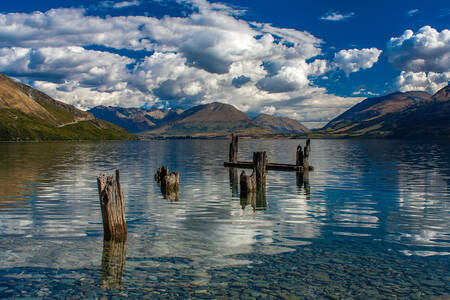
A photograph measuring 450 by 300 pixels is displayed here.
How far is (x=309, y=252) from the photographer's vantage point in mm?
15008

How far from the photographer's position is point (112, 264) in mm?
13617

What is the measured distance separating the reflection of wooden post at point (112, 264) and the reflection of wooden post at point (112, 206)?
445 mm

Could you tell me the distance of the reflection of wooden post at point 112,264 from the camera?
11.9 m

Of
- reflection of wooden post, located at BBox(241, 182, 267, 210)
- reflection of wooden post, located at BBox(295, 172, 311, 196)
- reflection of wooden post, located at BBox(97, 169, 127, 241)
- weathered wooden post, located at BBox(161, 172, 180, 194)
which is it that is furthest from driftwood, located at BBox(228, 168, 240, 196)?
reflection of wooden post, located at BBox(97, 169, 127, 241)

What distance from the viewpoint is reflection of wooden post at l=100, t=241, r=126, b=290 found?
11.9 meters

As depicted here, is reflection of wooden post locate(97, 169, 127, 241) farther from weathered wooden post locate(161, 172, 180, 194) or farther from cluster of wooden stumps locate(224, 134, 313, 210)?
weathered wooden post locate(161, 172, 180, 194)

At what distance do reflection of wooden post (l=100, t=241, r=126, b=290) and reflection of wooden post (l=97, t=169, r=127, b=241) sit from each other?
0.45 meters

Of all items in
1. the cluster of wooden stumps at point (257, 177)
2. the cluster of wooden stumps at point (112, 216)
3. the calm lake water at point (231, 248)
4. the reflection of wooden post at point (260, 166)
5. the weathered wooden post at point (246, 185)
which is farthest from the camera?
the reflection of wooden post at point (260, 166)

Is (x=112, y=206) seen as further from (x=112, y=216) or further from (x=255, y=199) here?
(x=255, y=199)

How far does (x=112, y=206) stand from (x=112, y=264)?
10.7ft

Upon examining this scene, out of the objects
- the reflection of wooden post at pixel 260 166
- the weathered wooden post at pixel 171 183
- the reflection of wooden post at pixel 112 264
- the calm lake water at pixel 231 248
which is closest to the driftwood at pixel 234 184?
the reflection of wooden post at pixel 260 166

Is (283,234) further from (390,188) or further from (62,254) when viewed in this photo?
(390,188)

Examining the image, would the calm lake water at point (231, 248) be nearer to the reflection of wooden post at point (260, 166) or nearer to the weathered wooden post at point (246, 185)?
the weathered wooden post at point (246, 185)

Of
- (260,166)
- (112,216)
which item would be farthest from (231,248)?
(260,166)
